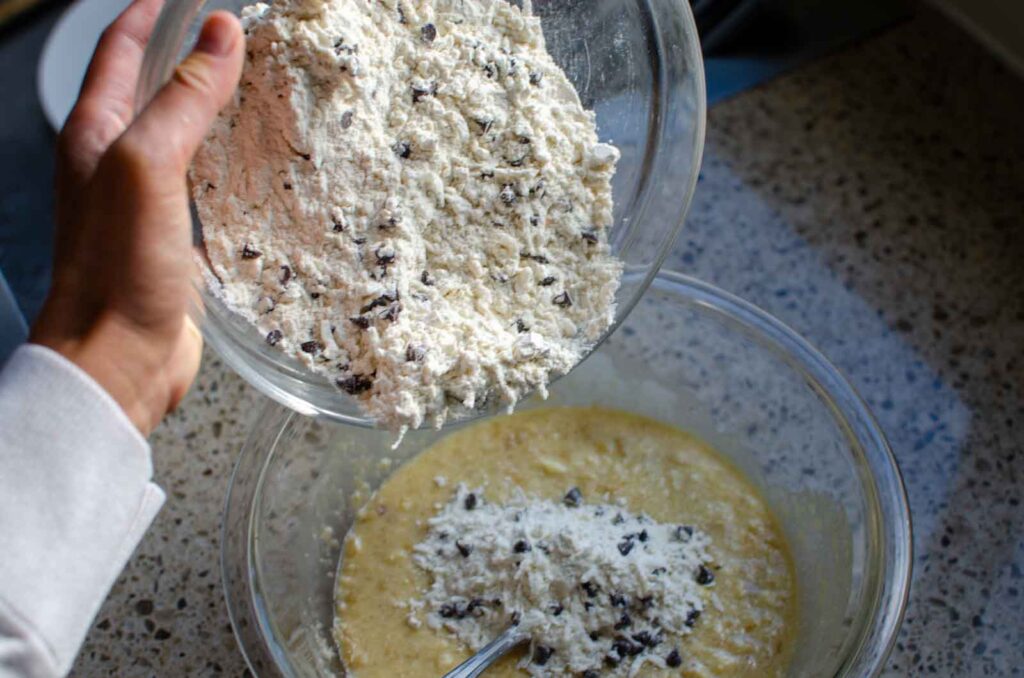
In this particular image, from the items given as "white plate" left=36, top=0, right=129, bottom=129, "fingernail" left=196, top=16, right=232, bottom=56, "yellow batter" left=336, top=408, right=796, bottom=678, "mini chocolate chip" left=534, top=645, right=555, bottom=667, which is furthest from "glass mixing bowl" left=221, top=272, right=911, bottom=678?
"white plate" left=36, top=0, right=129, bottom=129

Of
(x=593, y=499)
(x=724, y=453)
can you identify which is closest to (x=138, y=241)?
(x=593, y=499)

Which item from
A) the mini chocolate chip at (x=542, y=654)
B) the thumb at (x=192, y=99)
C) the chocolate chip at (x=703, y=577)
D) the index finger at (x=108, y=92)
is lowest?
the mini chocolate chip at (x=542, y=654)

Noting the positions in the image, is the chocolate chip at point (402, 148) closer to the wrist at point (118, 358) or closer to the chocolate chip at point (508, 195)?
the chocolate chip at point (508, 195)

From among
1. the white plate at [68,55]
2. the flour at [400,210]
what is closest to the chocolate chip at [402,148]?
the flour at [400,210]

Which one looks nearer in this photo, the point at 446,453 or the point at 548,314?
the point at 548,314

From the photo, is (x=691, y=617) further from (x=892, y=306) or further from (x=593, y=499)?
(x=892, y=306)

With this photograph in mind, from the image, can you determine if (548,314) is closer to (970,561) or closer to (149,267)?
(149,267)

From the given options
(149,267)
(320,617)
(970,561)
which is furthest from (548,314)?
(970,561)
